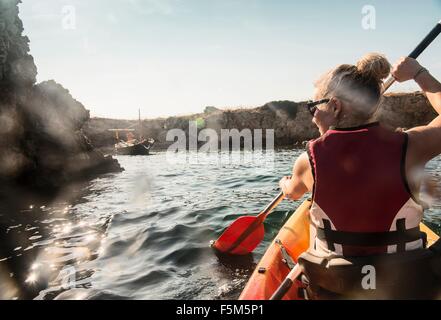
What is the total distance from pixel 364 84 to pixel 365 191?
757 mm

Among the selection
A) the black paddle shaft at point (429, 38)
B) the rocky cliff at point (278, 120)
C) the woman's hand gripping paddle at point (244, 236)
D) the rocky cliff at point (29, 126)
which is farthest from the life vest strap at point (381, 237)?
the rocky cliff at point (278, 120)

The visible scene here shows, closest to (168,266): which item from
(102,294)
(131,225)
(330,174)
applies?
(102,294)

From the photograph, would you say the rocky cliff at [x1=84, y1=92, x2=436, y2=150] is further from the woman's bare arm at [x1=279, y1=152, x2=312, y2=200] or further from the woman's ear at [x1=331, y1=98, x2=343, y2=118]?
the woman's ear at [x1=331, y1=98, x2=343, y2=118]

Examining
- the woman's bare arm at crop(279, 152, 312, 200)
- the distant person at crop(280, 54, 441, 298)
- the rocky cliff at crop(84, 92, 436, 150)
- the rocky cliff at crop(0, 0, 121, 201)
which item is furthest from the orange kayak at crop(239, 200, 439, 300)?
the rocky cliff at crop(84, 92, 436, 150)

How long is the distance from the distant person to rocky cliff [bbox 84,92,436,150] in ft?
104

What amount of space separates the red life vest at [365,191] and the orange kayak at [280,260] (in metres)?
1.18

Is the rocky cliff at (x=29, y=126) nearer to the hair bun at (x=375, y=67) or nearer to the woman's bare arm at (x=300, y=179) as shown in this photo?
the woman's bare arm at (x=300, y=179)

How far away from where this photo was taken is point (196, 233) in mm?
7648

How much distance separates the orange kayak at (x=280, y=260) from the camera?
332cm

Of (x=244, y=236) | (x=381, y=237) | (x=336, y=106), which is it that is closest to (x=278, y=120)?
(x=244, y=236)

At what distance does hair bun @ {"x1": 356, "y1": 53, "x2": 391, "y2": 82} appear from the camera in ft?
7.50

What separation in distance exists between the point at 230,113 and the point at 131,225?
138ft

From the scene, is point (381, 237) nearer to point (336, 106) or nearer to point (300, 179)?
point (300, 179)

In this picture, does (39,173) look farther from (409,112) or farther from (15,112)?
(409,112)
